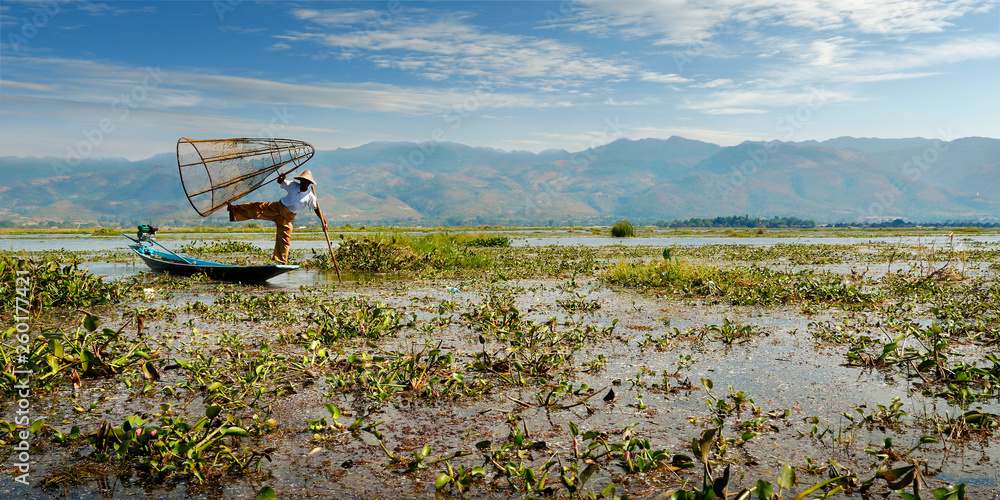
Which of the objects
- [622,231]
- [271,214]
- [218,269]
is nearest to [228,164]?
[271,214]

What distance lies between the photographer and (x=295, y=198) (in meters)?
13.9

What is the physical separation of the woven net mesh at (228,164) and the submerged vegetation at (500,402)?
3430 millimetres

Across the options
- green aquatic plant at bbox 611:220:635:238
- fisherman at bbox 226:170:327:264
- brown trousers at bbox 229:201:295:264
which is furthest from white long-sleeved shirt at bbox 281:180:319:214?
green aquatic plant at bbox 611:220:635:238

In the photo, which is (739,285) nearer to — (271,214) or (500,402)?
(500,402)

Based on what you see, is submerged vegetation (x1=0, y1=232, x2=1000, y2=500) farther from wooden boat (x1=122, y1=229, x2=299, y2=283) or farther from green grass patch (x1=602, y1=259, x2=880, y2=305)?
wooden boat (x1=122, y1=229, x2=299, y2=283)

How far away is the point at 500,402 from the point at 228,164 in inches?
440

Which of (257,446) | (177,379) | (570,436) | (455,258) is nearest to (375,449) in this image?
(257,446)

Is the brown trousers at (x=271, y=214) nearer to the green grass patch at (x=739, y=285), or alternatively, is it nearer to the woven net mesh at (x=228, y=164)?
the woven net mesh at (x=228, y=164)

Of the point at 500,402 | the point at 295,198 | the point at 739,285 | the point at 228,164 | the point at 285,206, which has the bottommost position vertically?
the point at 500,402

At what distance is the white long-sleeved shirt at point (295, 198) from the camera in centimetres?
1382

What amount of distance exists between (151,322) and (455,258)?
11245 millimetres

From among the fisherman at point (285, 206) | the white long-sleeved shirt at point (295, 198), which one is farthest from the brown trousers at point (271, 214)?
the white long-sleeved shirt at point (295, 198)

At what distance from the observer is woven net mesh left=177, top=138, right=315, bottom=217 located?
12969 mm

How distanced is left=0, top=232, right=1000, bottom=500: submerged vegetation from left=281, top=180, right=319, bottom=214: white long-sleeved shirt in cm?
410
